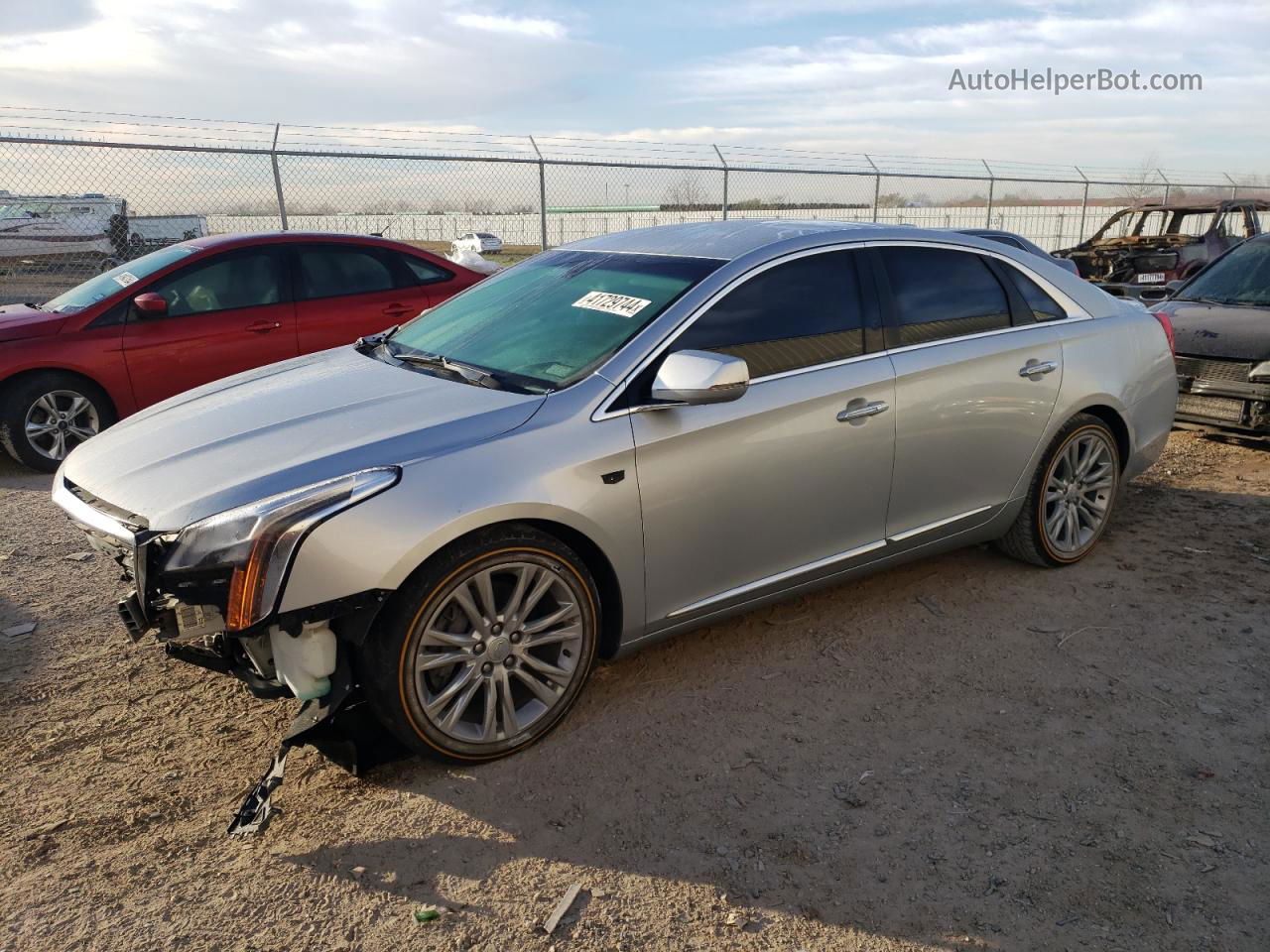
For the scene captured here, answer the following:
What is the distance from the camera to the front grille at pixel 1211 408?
6.69 m

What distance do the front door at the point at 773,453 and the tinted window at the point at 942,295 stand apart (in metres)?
0.23

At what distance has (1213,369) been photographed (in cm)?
682

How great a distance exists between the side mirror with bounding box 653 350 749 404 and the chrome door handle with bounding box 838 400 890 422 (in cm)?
65

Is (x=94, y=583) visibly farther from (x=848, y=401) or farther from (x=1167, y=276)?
(x=1167, y=276)

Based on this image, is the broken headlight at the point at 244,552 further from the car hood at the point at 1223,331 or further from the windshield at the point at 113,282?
the car hood at the point at 1223,331

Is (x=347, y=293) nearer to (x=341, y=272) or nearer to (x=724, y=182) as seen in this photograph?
(x=341, y=272)

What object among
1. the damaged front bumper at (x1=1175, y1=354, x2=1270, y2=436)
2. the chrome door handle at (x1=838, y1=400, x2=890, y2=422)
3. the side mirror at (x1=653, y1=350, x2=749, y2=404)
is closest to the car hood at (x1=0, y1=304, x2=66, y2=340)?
the side mirror at (x1=653, y1=350, x2=749, y2=404)

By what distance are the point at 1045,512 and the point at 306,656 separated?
349cm

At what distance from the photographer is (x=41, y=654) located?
3.93 m

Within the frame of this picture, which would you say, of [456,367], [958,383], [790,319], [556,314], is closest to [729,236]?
[790,319]

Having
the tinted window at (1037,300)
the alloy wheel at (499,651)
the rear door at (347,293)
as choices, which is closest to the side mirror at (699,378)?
the alloy wheel at (499,651)

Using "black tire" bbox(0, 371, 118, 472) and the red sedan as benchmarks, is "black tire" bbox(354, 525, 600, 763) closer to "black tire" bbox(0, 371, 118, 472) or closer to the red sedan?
the red sedan

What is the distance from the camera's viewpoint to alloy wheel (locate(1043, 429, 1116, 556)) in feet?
15.4

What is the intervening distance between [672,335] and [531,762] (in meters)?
1.56
